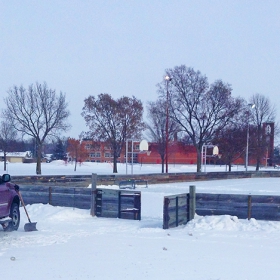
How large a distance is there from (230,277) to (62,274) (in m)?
2.85

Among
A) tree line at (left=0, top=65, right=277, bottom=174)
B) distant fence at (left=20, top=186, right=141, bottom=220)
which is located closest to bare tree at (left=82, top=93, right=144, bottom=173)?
tree line at (left=0, top=65, right=277, bottom=174)

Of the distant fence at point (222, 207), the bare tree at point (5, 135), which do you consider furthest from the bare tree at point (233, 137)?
the distant fence at point (222, 207)

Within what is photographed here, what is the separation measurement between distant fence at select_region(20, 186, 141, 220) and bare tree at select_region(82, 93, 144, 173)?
33.8 m

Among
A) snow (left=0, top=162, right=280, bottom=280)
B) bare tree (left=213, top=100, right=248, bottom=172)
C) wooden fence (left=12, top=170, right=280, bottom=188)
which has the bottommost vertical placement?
snow (left=0, top=162, right=280, bottom=280)

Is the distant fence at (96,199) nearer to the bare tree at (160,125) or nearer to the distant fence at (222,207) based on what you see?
the distant fence at (222,207)

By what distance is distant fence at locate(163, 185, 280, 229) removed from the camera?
1350 centimetres

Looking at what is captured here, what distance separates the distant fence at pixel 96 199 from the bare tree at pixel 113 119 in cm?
3380

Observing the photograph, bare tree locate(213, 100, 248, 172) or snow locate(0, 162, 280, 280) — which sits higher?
bare tree locate(213, 100, 248, 172)

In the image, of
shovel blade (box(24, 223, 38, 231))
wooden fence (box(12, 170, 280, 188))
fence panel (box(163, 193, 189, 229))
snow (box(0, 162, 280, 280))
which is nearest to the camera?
snow (box(0, 162, 280, 280))

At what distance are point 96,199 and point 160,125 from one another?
141 feet

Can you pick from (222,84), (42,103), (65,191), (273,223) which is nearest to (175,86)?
(222,84)

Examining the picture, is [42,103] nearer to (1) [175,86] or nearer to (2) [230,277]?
(1) [175,86]

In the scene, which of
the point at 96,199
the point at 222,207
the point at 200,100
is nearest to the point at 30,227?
the point at 96,199

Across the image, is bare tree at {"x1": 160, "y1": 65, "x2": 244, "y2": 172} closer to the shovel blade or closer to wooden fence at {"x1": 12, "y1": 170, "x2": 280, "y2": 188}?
wooden fence at {"x1": 12, "y1": 170, "x2": 280, "y2": 188}
